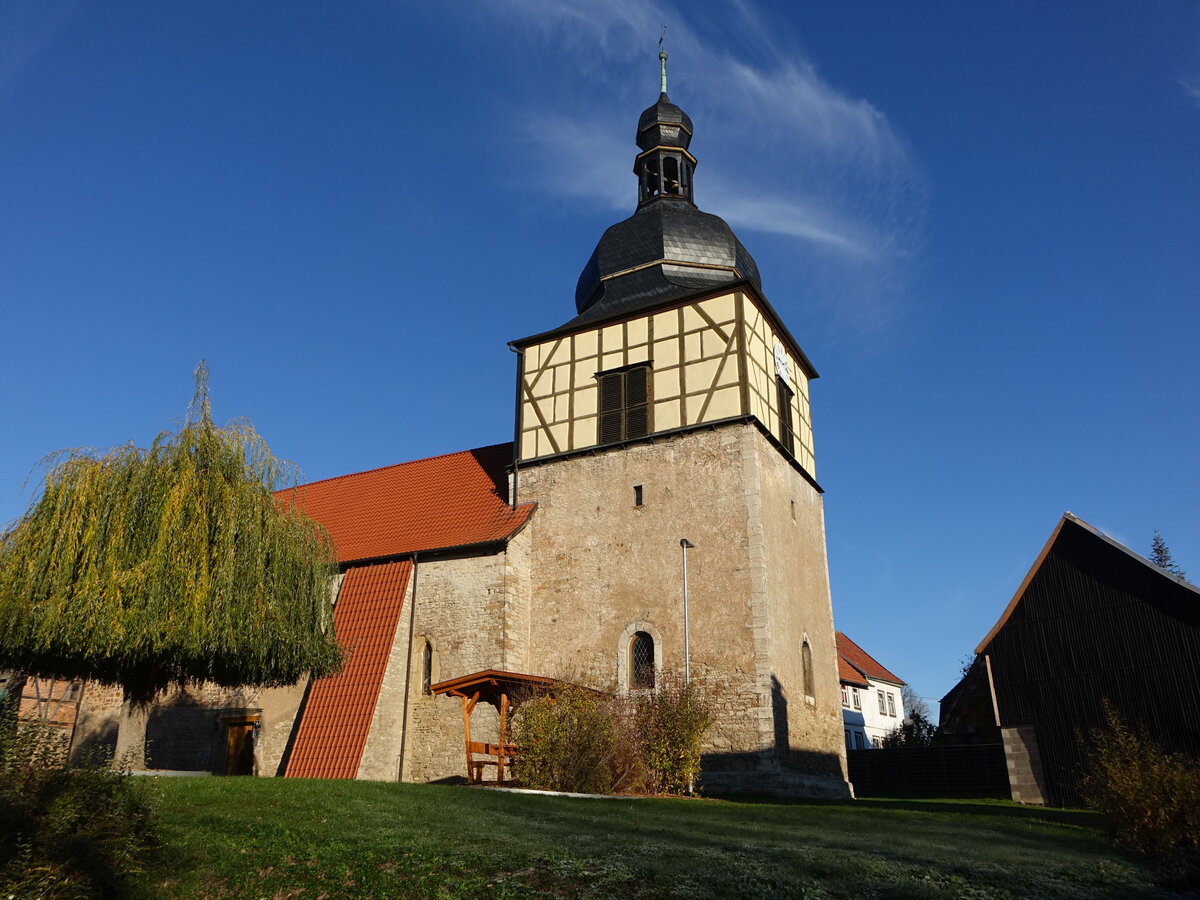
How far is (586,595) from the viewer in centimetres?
1956

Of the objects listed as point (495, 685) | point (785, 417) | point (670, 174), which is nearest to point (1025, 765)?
point (785, 417)

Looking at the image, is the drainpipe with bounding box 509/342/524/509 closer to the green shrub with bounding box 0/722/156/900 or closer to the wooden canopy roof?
the wooden canopy roof

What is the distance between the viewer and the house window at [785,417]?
68.9 ft

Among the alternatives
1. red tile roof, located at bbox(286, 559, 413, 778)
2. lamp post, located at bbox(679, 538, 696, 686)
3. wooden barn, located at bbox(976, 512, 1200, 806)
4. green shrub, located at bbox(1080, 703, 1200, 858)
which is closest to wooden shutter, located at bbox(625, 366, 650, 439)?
lamp post, located at bbox(679, 538, 696, 686)

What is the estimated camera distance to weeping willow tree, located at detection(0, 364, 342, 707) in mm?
12984

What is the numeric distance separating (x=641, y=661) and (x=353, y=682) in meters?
5.62

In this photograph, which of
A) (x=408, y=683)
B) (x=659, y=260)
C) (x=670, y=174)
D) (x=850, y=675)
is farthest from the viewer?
(x=850, y=675)

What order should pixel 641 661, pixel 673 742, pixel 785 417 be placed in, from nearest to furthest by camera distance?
1. pixel 673 742
2. pixel 641 661
3. pixel 785 417

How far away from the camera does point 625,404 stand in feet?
67.9

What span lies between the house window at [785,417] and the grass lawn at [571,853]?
10267 millimetres

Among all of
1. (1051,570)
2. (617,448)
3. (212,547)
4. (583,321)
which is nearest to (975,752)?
(1051,570)

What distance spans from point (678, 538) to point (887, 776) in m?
12.6

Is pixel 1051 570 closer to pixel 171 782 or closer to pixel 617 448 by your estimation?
pixel 617 448

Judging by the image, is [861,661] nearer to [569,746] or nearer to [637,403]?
[637,403]
